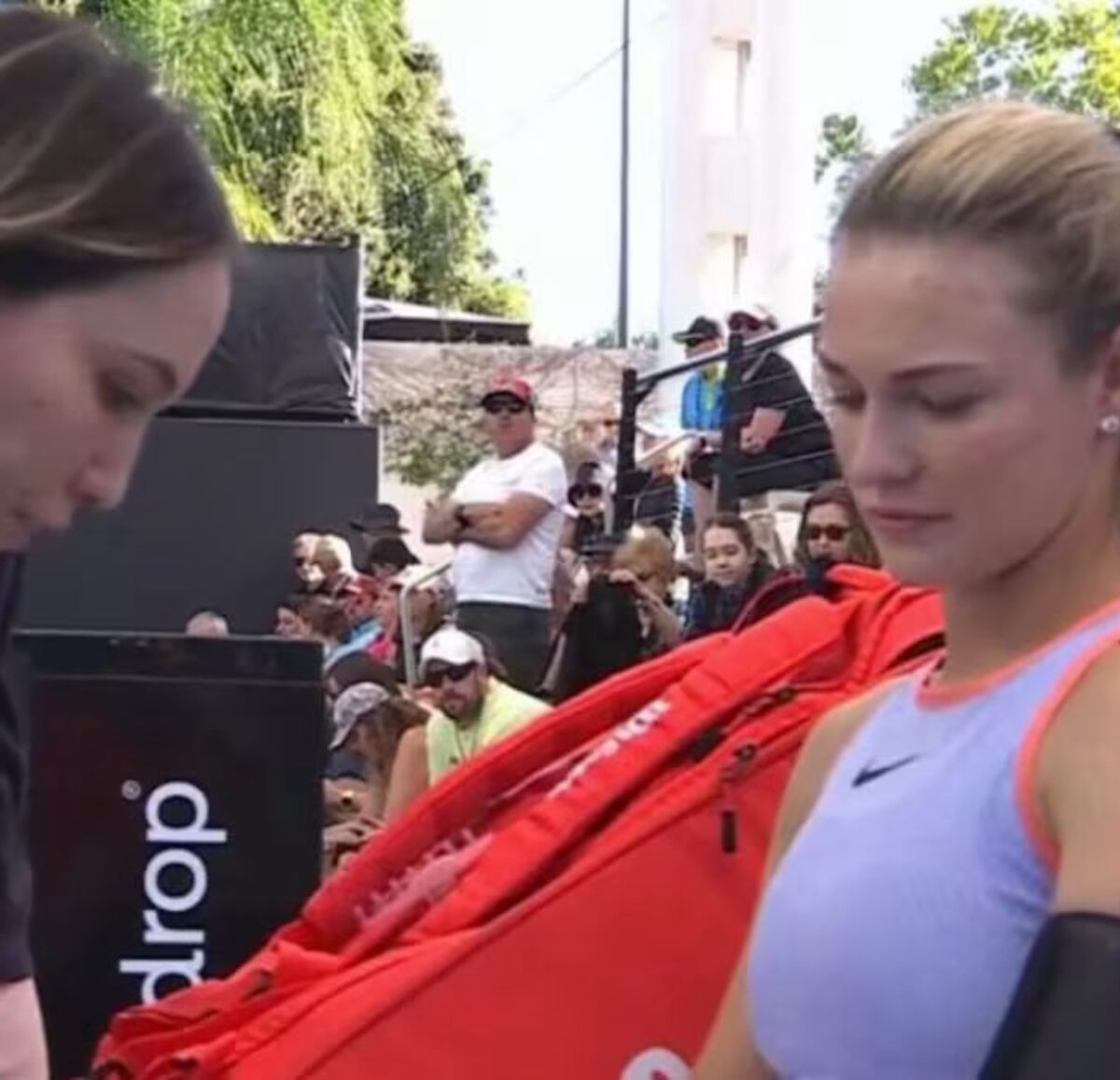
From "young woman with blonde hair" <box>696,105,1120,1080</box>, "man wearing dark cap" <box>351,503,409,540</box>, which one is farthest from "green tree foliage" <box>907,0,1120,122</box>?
"young woman with blonde hair" <box>696,105,1120,1080</box>

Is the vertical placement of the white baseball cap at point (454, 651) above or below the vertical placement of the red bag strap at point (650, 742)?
below

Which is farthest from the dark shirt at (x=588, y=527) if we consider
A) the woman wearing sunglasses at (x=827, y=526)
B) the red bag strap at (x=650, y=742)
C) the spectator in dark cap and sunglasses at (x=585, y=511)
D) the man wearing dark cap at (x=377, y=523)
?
the red bag strap at (x=650, y=742)

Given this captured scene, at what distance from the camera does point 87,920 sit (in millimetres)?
2834

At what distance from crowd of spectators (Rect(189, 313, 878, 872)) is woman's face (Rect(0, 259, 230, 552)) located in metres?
3.09

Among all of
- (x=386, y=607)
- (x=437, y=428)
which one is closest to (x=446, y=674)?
(x=386, y=607)

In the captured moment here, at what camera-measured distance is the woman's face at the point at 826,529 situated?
4.63 meters

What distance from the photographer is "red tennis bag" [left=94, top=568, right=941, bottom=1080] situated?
6.53 ft

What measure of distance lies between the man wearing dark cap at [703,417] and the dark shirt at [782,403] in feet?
0.53

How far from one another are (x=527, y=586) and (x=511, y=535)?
0.25 metres

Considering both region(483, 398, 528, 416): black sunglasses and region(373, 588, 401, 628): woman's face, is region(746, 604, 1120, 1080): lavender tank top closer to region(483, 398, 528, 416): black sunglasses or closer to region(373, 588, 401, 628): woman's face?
region(483, 398, 528, 416): black sunglasses

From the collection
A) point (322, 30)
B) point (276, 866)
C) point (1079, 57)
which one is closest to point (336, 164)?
point (322, 30)

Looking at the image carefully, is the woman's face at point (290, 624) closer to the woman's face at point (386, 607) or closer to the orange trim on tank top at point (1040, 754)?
→ the woman's face at point (386, 607)

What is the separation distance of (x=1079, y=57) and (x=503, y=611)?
22.7 meters

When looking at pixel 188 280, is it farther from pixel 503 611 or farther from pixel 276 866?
pixel 503 611
